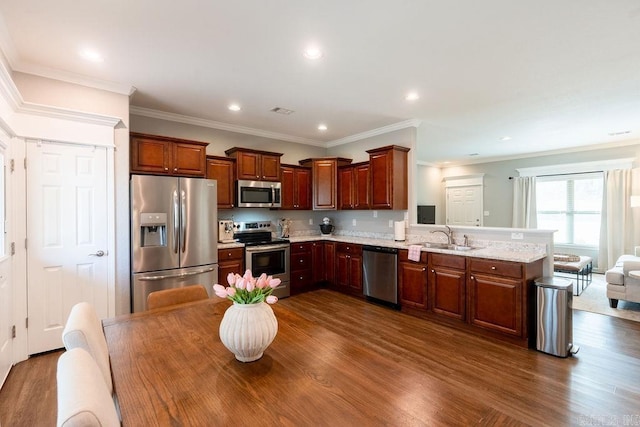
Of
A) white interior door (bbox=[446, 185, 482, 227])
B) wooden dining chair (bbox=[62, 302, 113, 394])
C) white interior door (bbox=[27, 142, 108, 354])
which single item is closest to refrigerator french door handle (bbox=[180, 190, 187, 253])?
white interior door (bbox=[27, 142, 108, 354])

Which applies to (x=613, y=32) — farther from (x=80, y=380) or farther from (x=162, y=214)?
(x=162, y=214)

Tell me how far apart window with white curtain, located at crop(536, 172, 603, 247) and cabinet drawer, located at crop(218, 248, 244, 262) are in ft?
20.9

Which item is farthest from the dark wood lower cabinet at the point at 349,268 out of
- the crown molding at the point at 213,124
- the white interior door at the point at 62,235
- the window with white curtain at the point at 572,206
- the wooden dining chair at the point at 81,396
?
the window with white curtain at the point at 572,206

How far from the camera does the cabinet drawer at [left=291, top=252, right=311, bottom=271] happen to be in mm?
4930

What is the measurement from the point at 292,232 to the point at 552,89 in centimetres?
424

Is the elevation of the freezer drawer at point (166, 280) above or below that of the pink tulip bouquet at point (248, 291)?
below

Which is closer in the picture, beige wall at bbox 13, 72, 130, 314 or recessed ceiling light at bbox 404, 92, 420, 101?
beige wall at bbox 13, 72, 130, 314

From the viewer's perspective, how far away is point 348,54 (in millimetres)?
2668

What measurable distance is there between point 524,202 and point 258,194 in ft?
21.0

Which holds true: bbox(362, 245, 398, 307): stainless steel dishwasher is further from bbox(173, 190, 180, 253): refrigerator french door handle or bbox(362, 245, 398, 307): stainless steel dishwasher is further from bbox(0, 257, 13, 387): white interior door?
bbox(0, 257, 13, 387): white interior door

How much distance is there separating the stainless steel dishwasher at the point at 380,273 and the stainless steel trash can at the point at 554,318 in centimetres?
165

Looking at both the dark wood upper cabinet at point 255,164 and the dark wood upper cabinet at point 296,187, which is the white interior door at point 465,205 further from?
the dark wood upper cabinet at point 255,164

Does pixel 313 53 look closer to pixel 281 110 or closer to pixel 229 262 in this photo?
pixel 281 110

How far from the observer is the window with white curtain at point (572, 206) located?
652 centimetres
